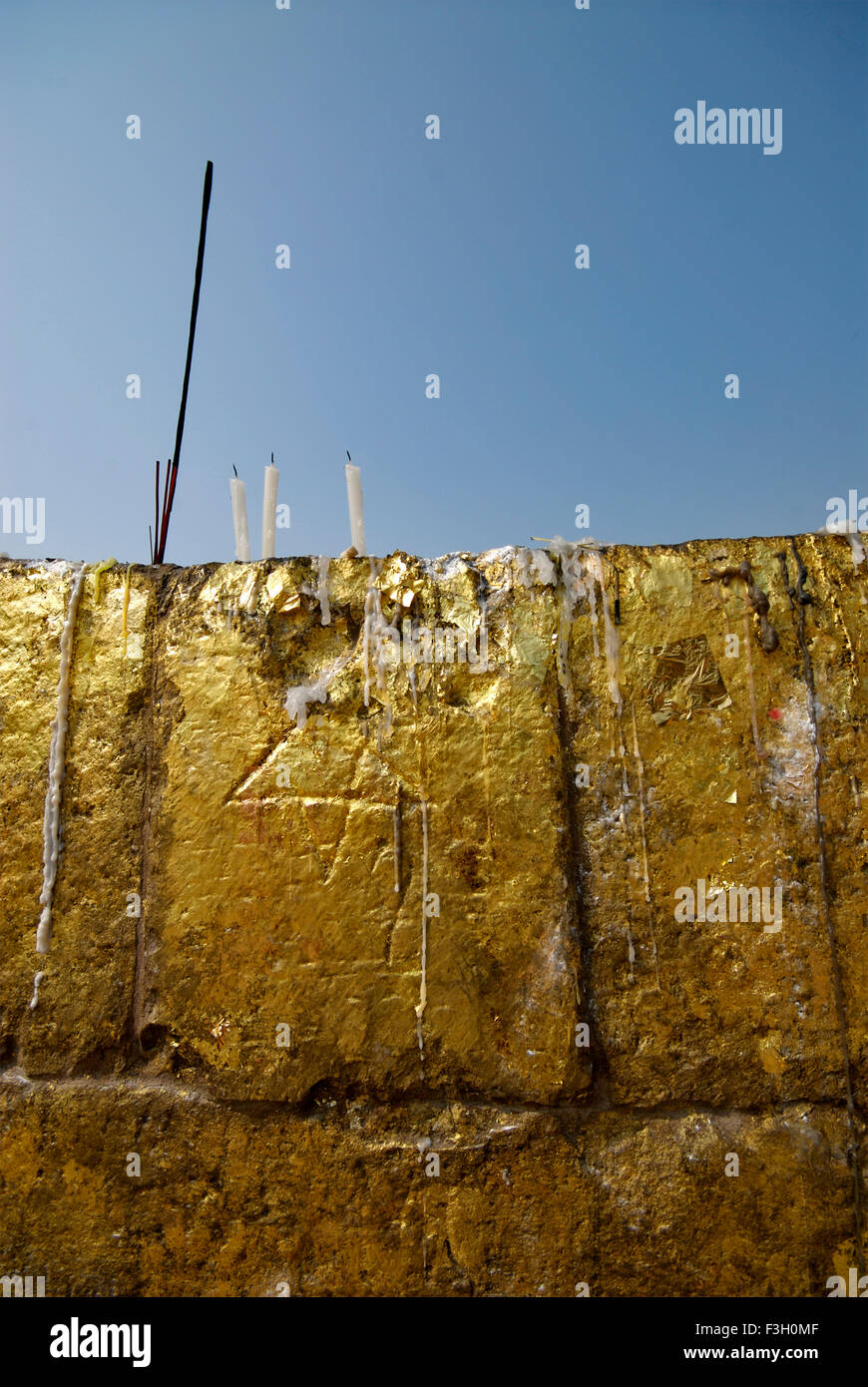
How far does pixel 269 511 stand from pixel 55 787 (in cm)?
105

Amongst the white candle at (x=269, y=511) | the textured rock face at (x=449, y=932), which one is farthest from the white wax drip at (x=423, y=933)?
the white candle at (x=269, y=511)

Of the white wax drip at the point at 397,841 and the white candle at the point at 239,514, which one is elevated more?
the white candle at the point at 239,514

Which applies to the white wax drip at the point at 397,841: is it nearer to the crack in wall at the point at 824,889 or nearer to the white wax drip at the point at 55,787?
the white wax drip at the point at 55,787

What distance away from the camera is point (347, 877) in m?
2.03

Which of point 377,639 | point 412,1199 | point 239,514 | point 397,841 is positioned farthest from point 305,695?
point 412,1199

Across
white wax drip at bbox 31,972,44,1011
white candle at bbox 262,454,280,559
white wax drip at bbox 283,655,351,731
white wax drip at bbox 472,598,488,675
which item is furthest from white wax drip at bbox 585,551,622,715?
white wax drip at bbox 31,972,44,1011

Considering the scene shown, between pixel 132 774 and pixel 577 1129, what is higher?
pixel 132 774

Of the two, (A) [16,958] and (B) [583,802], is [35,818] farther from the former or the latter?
(B) [583,802]

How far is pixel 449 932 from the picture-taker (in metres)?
1.99

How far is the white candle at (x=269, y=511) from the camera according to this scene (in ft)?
7.61

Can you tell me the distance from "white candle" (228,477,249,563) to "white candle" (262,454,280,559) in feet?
0.27

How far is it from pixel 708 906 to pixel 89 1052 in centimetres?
172

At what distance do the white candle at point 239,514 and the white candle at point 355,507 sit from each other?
13.6 inches

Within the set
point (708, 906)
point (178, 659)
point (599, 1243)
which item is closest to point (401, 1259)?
point (599, 1243)
